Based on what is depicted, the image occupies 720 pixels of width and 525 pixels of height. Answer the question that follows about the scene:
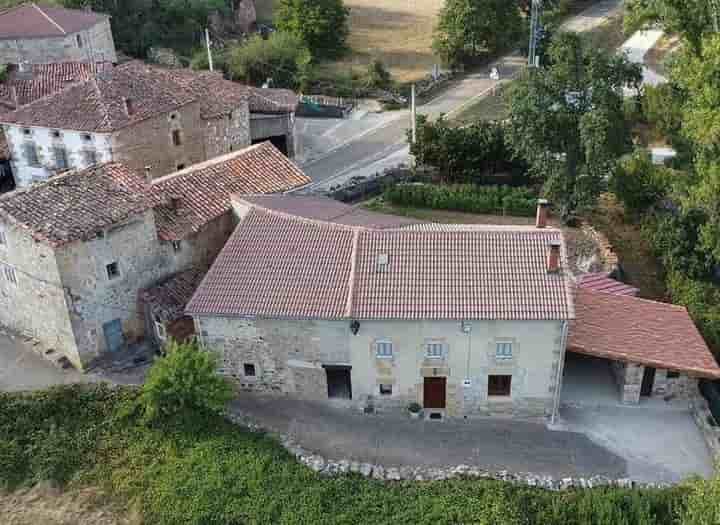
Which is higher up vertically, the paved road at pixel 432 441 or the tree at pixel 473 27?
the tree at pixel 473 27

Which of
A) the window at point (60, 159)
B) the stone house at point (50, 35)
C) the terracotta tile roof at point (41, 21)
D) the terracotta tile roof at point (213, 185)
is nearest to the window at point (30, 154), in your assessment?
the window at point (60, 159)

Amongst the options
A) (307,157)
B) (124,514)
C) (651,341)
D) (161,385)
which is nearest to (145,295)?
(161,385)

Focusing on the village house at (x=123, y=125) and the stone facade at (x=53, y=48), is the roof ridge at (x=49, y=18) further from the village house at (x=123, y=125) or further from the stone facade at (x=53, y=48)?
the village house at (x=123, y=125)

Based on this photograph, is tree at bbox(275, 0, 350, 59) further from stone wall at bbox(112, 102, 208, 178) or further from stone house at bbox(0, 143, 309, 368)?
stone house at bbox(0, 143, 309, 368)

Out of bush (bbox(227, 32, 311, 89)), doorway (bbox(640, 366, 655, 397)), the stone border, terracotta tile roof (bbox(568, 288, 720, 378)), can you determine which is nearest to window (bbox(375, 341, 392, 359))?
the stone border

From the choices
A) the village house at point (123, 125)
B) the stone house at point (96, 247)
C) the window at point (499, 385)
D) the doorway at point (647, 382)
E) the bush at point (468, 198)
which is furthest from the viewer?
the bush at point (468, 198)
